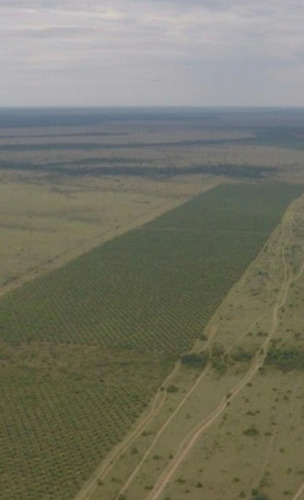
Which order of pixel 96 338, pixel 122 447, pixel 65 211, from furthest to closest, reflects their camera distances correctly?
pixel 65 211 < pixel 96 338 < pixel 122 447

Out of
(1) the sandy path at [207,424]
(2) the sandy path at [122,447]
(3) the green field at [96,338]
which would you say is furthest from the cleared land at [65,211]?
(2) the sandy path at [122,447]

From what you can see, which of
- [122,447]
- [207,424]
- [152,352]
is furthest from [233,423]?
[152,352]

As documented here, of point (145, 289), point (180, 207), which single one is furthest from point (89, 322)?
point (180, 207)

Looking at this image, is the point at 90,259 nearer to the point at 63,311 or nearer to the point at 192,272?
the point at 192,272

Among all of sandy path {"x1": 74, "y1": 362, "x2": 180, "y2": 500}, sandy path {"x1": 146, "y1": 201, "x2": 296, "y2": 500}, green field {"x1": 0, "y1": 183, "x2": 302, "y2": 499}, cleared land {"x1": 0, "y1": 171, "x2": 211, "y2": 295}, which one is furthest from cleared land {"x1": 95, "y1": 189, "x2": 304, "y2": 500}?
cleared land {"x1": 0, "y1": 171, "x2": 211, "y2": 295}

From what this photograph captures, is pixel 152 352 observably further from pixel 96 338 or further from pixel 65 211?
pixel 65 211

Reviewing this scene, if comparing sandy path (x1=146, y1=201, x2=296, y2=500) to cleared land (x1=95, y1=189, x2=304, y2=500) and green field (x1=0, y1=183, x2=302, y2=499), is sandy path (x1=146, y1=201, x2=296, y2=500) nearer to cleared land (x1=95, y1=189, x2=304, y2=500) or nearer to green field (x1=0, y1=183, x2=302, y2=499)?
cleared land (x1=95, y1=189, x2=304, y2=500)

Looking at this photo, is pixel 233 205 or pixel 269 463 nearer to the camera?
pixel 269 463

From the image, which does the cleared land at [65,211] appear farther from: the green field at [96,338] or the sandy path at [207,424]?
the sandy path at [207,424]

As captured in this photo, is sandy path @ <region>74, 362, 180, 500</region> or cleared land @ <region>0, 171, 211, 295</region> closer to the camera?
sandy path @ <region>74, 362, 180, 500</region>
